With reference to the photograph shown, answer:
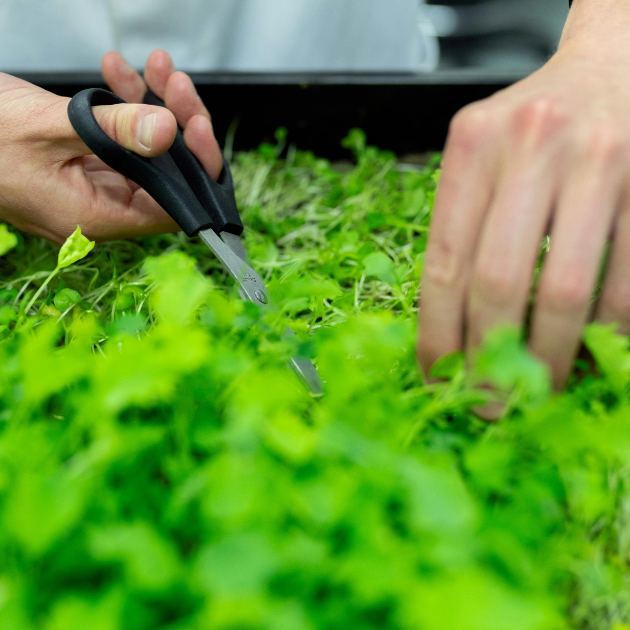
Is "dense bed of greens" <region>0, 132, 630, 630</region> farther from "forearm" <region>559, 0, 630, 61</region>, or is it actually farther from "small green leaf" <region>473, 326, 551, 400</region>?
"forearm" <region>559, 0, 630, 61</region>

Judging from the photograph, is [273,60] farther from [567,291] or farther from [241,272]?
[567,291]

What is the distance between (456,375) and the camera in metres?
0.39

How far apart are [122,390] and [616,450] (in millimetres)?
301

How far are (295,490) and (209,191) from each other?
47 cm

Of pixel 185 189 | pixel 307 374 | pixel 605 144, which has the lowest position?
pixel 307 374

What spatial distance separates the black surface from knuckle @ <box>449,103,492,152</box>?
618 millimetres

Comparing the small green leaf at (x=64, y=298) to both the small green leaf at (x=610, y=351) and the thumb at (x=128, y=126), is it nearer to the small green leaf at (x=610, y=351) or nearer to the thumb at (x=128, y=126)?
the thumb at (x=128, y=126)

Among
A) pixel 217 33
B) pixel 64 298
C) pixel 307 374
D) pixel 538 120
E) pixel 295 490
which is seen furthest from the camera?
pixel 217 33

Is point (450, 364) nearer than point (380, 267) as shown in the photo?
Yes

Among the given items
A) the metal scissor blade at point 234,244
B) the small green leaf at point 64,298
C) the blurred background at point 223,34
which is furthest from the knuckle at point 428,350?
the blurred background at point 223,34

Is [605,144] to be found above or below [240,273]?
above

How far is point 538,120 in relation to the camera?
0.39 meters

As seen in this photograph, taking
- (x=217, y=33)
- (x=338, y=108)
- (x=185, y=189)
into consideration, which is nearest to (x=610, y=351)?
(x=185, y=189)

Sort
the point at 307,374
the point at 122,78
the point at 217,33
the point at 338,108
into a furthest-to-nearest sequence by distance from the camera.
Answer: the point at 217,33 < the point at 338,108 < the point at 122,78 < the point at 307,374
